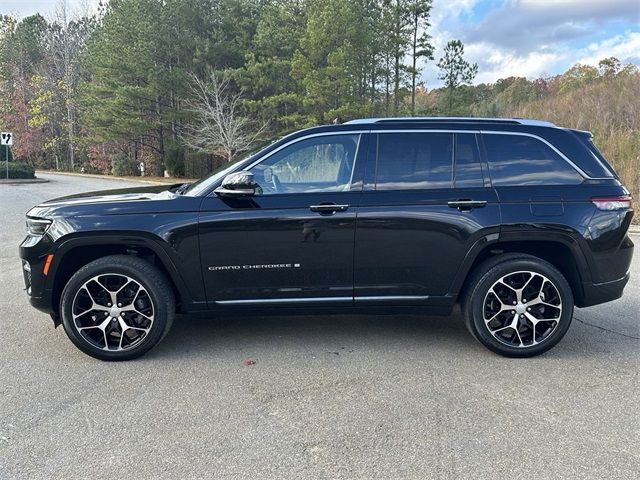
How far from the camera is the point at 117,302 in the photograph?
382 cm

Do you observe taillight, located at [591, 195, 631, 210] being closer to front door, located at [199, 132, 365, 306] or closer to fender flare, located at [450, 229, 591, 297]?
fender flare, located at [450, 229, 591, 297]

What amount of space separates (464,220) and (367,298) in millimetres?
1001

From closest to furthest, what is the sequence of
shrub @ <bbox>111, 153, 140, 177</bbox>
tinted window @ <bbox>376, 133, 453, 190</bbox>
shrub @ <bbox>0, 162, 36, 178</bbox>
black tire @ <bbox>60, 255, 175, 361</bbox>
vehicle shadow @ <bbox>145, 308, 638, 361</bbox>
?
black tire @ <bbox>60, 255, 175, 361</bbox> → tinted window @ <bbox>376, 133, 453, 190</bbox> → vehicle shadow @ <bbox>145, 308, 638, 361</bbox> → shrub @ <bbox>0, 162, 36, 178</bbox> → shrub @ <bbox>111, 153, 140, 177</bbox>

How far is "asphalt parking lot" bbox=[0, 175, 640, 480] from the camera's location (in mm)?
2576

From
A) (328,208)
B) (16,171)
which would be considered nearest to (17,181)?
(16,171)

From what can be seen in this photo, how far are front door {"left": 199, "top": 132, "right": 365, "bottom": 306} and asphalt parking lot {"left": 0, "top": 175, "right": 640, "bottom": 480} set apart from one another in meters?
0.56

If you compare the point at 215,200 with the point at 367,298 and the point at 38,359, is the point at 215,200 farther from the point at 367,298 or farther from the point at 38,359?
the point at 38,359

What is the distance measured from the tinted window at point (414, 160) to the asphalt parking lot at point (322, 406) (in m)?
1.41

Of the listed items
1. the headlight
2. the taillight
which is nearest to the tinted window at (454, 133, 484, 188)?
the taillight

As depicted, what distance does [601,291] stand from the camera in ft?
12.9

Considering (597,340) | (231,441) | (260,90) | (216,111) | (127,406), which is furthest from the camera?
(260,90)

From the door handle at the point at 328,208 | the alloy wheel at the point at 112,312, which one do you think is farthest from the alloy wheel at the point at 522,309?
the alloy wheel at the point at 112,312

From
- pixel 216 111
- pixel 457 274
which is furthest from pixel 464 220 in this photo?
pixel 216 111

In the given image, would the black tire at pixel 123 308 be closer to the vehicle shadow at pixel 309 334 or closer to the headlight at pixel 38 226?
the vehicle shadow at pixel 309 334
